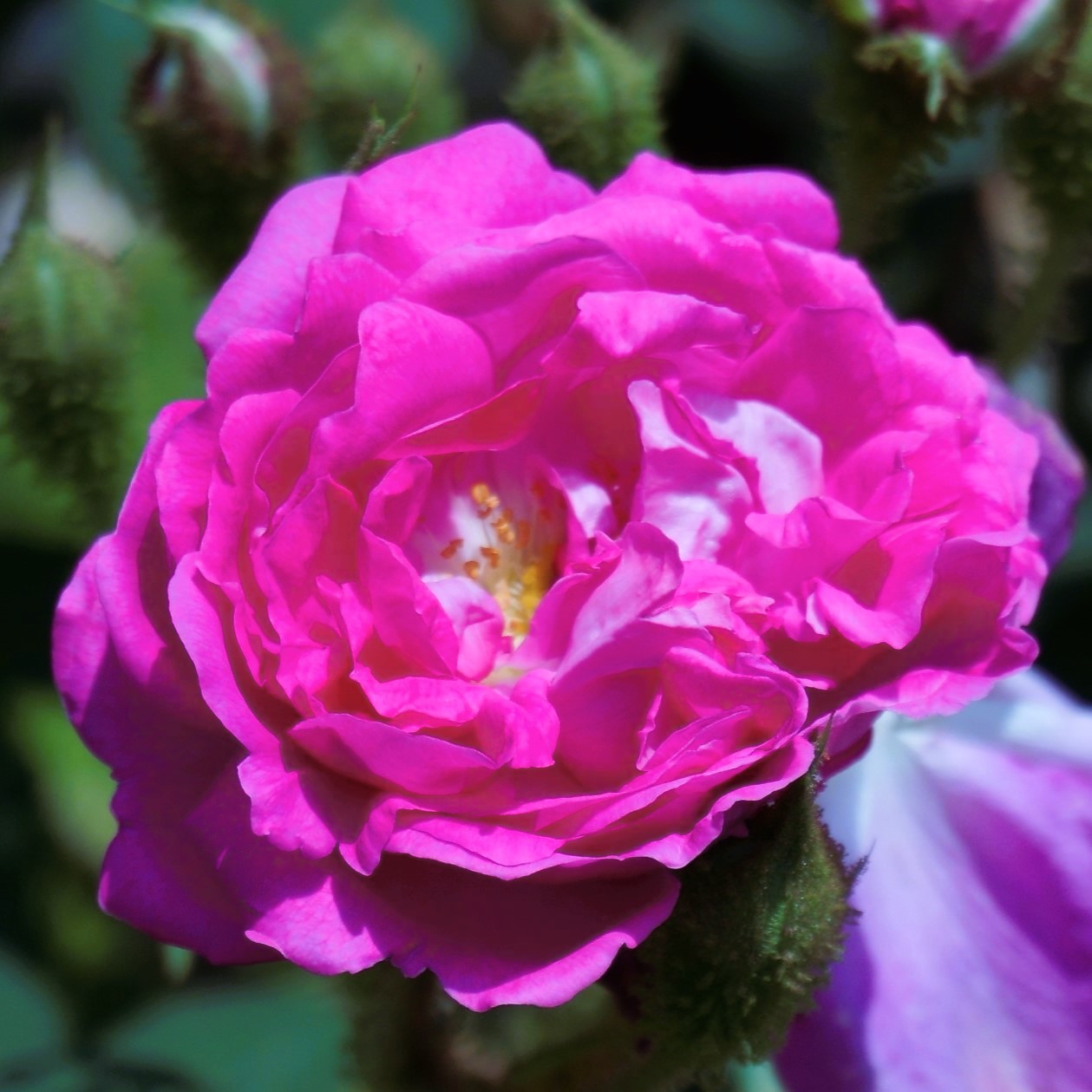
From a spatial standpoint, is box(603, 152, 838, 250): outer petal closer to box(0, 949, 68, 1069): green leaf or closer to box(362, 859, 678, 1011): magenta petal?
box(362, 859, 678, 1011): magenta petal

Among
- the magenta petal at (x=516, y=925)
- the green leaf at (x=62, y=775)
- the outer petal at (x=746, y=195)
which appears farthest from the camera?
the green leaf at (x=62, y=775)

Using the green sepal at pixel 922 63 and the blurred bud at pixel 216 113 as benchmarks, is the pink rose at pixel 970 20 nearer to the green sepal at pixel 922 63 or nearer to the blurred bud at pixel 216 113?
the green sepal at pixel 922 63

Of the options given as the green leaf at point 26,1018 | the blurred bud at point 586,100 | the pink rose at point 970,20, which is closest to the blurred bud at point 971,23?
the pink rose at point 970,20

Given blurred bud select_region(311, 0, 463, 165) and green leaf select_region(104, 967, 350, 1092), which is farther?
green leaf select_region(104, 967, 350, 1092)

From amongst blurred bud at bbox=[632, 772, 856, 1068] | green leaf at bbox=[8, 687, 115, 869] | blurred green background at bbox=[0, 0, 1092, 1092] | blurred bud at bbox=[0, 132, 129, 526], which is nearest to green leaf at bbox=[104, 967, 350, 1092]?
blurred green background at bbox=[0, 0, 1092, 1092]

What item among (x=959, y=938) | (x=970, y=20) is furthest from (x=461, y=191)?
(x=959, y=938)

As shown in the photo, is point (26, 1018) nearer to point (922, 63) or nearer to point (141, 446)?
point (141, 446)

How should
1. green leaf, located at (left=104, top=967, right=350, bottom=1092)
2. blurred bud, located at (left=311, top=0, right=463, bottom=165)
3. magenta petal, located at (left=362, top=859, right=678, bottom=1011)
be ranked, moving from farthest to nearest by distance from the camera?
green leaf, located at (left=104, top=967, right=350, bottom=1092) < blurred bud, located at (left=311, top=0, right=463, bottom=165) < magenta petal, located at (left=362, top=859, right=678, bottom=1011)
